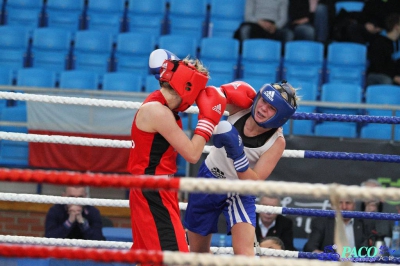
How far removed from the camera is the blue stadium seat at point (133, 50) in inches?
336

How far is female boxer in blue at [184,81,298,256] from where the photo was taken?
10.9ft

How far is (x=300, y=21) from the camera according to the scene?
29.3 ft

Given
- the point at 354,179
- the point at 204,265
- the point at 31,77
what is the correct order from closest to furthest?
1. the point at 204,265
2. the point at 354,179
3. the point at 31,77

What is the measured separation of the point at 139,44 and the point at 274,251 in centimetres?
521

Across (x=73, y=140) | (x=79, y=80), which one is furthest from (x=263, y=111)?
(x=79, y=80)

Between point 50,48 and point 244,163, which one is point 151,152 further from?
point 50,48

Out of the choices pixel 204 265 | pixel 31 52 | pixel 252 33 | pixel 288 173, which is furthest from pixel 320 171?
pixel 204 265

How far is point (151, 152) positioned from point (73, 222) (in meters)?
2.57

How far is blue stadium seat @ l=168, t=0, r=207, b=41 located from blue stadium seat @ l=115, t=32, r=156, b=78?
64 centimetres

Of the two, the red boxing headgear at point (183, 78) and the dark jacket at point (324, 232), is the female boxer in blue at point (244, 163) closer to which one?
the red boxing headgear at point (183, 78)

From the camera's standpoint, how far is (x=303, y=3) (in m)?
8.98

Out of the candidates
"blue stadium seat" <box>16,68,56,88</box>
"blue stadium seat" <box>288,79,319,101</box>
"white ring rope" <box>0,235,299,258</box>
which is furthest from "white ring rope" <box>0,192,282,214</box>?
"blue stadium seat" <box>16,68,56,88</box>

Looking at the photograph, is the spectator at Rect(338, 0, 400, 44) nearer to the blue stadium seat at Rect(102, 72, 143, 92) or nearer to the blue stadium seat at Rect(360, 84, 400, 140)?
the blue stadium seat at Rect(360, 84, 400, 140)

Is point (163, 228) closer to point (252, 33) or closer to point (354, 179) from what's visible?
point (354, 179)
